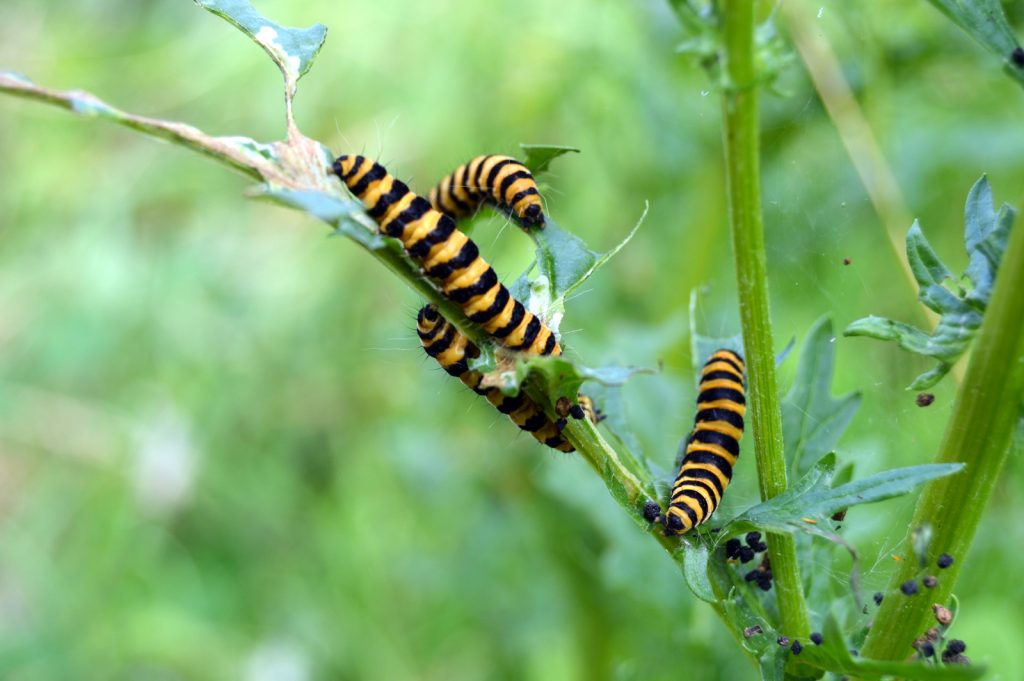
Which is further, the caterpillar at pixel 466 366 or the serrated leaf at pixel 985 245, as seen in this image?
the caterpillar at pixel 466 366

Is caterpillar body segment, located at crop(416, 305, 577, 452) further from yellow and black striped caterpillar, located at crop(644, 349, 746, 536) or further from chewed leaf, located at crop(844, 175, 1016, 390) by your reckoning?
chewed leaf, located at crop(844, 175, 1016, 390)

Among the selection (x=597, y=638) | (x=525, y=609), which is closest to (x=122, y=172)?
(x=525, y=609)

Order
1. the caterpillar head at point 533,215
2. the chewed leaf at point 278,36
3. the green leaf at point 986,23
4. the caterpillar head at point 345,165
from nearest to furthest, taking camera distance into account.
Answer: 1. the green leaf at point 986,23
2. the chewed leaf at point 278,36
3. the caterpillar head at point 345,165
4. the caterpillar head at point 533,215

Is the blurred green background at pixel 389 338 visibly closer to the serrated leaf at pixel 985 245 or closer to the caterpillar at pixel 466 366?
the caterpillar at pixel 466 366

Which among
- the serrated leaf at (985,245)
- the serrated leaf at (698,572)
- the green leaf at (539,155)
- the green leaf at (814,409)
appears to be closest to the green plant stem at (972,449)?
the serrated leaf at (985,245)

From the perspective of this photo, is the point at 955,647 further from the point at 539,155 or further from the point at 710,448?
the point at 539,155

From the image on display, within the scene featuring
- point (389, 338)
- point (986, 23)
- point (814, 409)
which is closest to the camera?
point (986, 23)

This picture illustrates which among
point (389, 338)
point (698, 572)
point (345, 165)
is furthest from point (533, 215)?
point (389, 338)

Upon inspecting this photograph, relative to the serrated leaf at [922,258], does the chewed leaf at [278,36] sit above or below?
below
